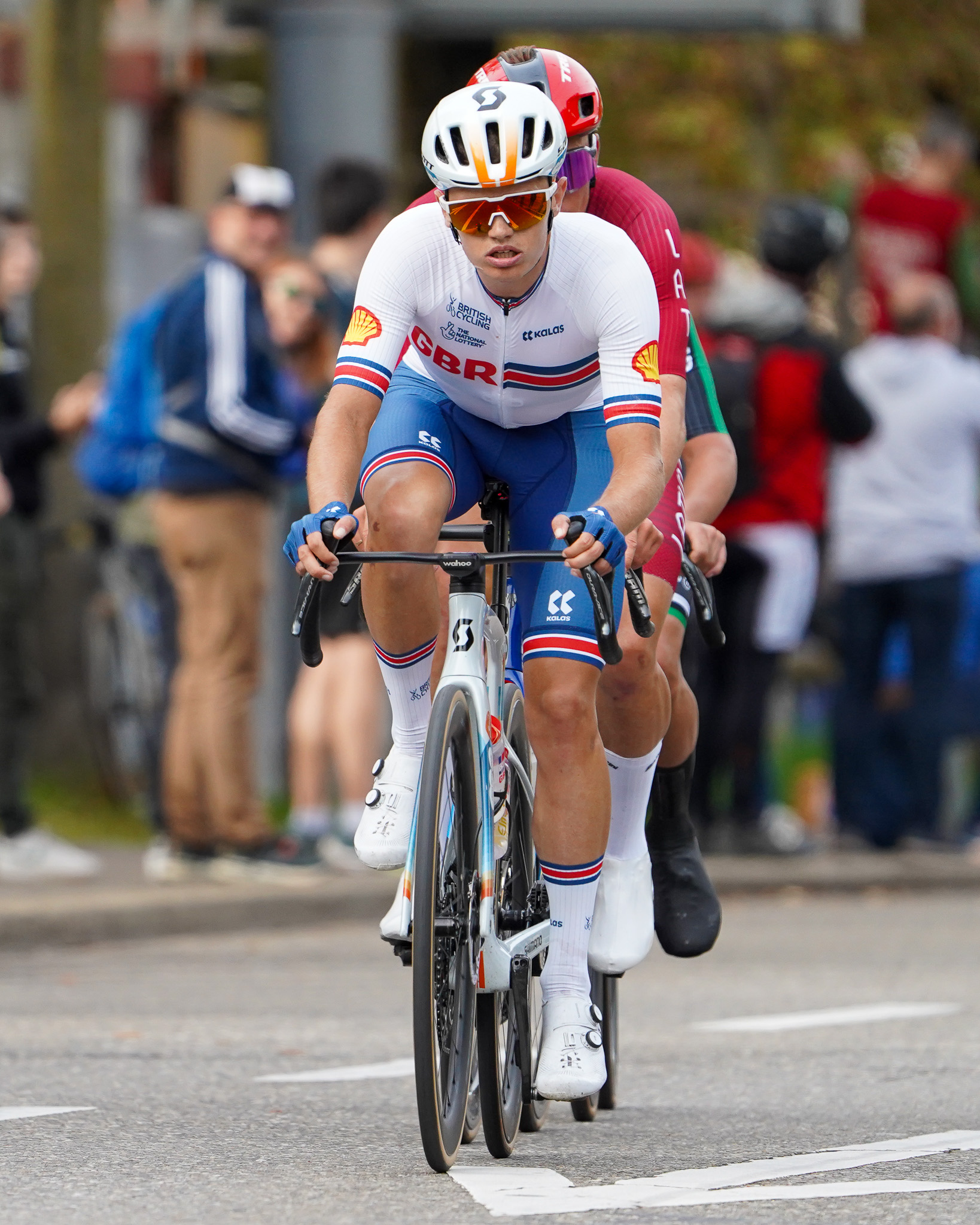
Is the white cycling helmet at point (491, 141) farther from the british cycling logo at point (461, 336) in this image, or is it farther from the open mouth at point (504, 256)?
the british cycling logo at point (461, 336)

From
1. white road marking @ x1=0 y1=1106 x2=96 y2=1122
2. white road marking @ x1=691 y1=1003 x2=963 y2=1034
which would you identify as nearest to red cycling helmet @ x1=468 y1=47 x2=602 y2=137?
white road marking @ x1=0 y1=1106 x2=96 y2=1122

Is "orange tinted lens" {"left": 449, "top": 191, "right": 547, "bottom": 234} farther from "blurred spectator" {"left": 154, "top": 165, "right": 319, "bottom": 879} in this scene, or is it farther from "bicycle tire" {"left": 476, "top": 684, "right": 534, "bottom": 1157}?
"blurred spectator" {"left": 154, "top": 165, "right": 319, "bottom": 879}

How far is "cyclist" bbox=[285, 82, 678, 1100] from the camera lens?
5.66 m

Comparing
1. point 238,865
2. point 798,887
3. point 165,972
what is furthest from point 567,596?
point 798,887

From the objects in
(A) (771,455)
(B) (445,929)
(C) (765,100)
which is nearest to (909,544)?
(A) (771,455)

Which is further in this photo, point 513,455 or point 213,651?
point 213,651

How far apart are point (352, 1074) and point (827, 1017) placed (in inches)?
73.7

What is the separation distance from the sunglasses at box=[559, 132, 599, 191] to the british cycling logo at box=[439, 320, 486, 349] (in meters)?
0.53

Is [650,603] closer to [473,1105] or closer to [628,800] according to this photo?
[628,800]

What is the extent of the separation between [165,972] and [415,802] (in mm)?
4012

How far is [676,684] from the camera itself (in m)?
6.82

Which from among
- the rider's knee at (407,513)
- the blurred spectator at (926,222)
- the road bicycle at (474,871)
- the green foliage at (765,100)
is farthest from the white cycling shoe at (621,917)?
the green foliage at (765,100)

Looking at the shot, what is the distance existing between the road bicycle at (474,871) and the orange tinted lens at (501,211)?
643 mm

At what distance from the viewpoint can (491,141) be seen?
561 cm
